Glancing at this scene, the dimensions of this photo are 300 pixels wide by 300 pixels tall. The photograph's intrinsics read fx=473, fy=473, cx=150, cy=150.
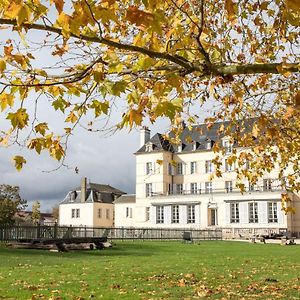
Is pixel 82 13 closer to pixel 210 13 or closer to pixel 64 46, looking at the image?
pixel 64 46

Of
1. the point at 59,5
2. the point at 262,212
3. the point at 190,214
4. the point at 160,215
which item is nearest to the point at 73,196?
the point at 160,215

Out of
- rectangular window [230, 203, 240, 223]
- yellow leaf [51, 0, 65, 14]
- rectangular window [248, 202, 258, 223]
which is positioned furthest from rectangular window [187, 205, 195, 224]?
yellow leaf [51, 0, 65, 14]

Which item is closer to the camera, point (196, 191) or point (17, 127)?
point (17, 127)

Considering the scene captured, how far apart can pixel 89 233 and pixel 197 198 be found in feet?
89.9

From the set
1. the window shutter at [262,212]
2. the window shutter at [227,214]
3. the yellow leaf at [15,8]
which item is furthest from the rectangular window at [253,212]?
the yellow leaf at [15,8]

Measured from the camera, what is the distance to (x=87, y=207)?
77938mm

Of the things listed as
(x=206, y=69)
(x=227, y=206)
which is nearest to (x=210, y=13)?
(x=206, y=69)

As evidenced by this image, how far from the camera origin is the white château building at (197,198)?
184 ft

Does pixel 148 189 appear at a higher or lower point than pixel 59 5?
higher

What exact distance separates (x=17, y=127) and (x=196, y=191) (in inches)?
2435

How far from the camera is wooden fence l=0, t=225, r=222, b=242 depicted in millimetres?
28797

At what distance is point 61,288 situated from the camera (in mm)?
9484

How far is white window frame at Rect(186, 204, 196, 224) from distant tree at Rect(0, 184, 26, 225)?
2103 centimetres

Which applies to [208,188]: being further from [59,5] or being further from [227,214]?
[59,5]
